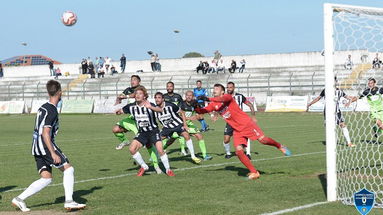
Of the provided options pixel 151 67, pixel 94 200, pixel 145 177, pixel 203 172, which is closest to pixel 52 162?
pixel 94 200

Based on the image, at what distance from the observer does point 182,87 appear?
173ft

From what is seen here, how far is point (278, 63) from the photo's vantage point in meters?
59.3

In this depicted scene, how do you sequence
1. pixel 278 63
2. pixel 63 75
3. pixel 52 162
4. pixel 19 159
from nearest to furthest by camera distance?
pixel 52 162
pixel 19 159
pixel 278 63
pixel 63 75

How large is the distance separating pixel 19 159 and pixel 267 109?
93.2ft

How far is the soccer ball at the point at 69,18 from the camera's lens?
32250mm

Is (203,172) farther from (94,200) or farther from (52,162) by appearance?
(52,162)

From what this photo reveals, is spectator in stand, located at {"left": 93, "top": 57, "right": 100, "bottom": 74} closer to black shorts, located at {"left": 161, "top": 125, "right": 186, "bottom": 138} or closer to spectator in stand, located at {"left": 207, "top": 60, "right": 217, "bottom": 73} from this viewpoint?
spectator in stand, located at {"left": 207, "top": 60, "right": 217, "bottom": 73}

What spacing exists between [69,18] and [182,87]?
2136 centimetres

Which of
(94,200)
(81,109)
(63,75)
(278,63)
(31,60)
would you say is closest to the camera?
(94,200)

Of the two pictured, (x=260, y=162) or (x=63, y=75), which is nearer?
(x=260, y=162)

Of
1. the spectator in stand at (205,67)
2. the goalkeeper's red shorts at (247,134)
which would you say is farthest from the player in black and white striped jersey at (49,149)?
the spectator in stand at (205,67)

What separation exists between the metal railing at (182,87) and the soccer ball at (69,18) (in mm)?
17700

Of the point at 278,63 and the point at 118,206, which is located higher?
the point at 278,63

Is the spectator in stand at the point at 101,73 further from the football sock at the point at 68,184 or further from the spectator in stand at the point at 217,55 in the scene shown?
the football sock at the point at 68,184
